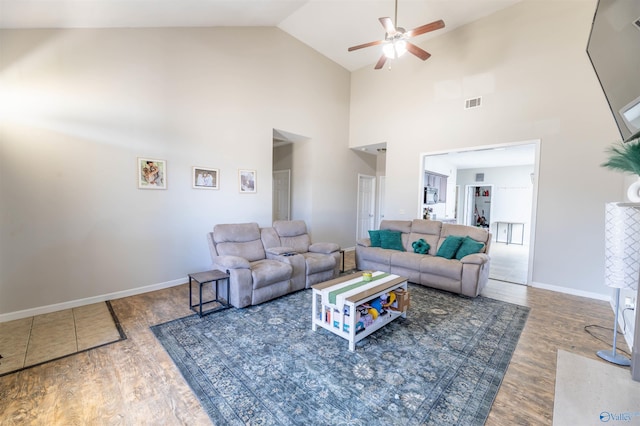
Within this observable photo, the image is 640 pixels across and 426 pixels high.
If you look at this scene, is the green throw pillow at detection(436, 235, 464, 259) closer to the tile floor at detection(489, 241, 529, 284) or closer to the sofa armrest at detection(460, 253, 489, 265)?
the sofa armrest at detection(460, 253, 489, 265)

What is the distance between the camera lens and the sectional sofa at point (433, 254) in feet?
11.7

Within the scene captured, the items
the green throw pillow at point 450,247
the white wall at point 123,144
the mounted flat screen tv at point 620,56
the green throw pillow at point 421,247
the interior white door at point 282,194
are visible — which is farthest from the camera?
the interior white door at point 282,194

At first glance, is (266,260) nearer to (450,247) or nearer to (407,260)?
(407,260)

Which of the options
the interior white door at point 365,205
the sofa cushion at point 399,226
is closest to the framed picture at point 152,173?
the sofa cushion at point 399,226

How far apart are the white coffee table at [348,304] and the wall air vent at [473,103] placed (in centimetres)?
371

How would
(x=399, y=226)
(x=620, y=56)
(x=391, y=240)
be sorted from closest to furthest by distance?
(x=620, y=56)
(x=391, y=240)
(x=399, y=226)

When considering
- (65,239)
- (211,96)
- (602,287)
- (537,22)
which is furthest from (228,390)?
(537,22)

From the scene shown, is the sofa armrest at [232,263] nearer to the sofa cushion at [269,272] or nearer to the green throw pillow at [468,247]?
the sofa cushion at [269,272]

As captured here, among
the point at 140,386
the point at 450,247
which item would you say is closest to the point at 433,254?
the point at 450,247

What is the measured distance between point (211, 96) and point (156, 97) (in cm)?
81

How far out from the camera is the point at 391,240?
4.62 m

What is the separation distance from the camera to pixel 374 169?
7574 mm

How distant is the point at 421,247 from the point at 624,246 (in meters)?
2.35

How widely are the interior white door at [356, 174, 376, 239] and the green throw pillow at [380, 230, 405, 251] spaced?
93.3 inches
